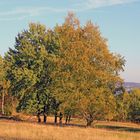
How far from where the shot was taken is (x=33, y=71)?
58688 mm

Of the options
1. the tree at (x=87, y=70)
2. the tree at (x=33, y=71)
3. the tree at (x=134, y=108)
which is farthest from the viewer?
the tree at (x=134, y=108)

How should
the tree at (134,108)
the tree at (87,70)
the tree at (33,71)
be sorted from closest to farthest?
the tree at (87,70), the tree at (33,71), the tree at (134,108)

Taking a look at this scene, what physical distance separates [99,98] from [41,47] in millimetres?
14277

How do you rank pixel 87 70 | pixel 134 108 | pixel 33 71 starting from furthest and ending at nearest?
pixel 134 108 → pixel 33 71 → pixel 87 70

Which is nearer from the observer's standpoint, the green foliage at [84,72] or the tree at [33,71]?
the green foliage at [84,72]

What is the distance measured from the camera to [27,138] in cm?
2325

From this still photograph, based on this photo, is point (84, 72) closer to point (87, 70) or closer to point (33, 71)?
point (87, 70)

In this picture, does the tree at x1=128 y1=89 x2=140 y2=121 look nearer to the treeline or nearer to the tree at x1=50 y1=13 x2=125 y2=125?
the treeline

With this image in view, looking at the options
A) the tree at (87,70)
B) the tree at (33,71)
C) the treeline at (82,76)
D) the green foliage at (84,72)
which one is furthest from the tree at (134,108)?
the tree at (87,70)

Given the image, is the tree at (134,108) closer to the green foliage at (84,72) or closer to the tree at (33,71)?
the tree at (33,71)

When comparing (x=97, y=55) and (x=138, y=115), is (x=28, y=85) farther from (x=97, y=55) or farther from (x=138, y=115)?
(x=138, y=115)

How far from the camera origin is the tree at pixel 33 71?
5797 cm

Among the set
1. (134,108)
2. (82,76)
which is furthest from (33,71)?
(134,108)

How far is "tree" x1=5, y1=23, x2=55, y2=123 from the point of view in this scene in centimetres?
5797
